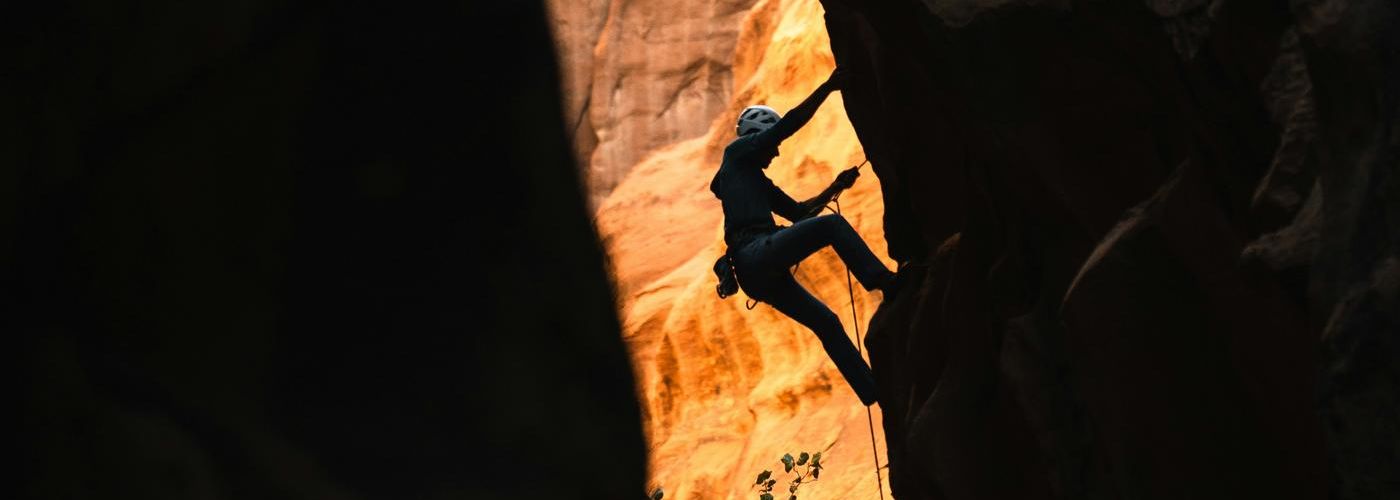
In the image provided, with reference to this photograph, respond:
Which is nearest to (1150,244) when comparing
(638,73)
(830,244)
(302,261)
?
(830,244)

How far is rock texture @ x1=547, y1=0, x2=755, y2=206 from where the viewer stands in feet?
57.0

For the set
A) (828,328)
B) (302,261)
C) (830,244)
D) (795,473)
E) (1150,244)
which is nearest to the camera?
(1150,244)

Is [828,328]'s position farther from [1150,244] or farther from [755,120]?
[1150,244]

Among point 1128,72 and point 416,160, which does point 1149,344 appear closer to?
point 1128,72

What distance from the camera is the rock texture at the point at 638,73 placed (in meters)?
17.4

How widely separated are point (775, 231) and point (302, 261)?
8.66 metres

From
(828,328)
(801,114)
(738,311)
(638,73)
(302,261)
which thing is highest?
(638,73)

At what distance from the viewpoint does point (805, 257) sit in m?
8.70

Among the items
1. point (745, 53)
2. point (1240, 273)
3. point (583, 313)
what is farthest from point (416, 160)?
point (1240, 273)

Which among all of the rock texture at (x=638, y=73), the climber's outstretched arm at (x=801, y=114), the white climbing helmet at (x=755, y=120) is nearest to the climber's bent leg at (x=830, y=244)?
the climber's outstretched arm at (x=801, y=114)

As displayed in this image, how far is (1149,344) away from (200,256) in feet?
37.8

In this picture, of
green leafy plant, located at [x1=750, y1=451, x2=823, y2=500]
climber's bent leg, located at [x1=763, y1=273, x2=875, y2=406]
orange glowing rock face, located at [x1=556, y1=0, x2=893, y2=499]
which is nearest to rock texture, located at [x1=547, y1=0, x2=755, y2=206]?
orange glowing rock face, located at [x1=556, y1=0, x2=893, y2=499]

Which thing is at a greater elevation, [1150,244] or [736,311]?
[736,311]

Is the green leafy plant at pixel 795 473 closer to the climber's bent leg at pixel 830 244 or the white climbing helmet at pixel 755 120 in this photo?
the white climbing helmet at pixel 755 120
